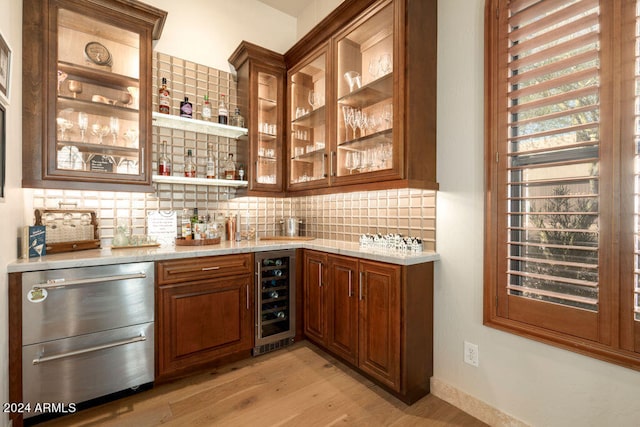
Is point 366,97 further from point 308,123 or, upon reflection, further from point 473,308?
point 473,308

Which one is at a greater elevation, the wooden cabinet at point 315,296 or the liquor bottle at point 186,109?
the liquor bottle at point 186,109

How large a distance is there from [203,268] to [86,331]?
2.32ft

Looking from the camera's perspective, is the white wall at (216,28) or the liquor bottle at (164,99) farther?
the white wall at (216,28)

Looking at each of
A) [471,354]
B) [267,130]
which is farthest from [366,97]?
[471,354]

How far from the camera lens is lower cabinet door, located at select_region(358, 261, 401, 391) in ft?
5.78

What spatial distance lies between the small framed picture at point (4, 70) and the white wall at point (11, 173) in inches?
2.8

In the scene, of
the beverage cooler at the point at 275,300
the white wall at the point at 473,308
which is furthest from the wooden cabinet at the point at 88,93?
the white wall at the point at 473,308

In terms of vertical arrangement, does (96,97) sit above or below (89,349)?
above

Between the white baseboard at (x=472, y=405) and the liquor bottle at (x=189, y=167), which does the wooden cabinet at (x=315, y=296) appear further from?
the liquor bottle at (x=189, y=167)

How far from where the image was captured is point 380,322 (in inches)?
73.3

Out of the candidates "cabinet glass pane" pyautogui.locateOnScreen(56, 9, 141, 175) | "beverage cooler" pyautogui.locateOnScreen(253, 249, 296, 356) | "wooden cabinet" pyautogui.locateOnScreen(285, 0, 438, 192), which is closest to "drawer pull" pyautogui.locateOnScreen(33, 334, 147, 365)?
"beverage cooler" pyautogui.locateOnScreen(253, 249, 296, 356)

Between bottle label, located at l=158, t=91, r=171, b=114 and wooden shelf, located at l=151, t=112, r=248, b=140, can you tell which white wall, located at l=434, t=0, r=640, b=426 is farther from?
bottle label, located at l=158, t=91, r=171, b=114

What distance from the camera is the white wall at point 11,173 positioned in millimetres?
1450

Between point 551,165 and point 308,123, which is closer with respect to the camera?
point 551,165
